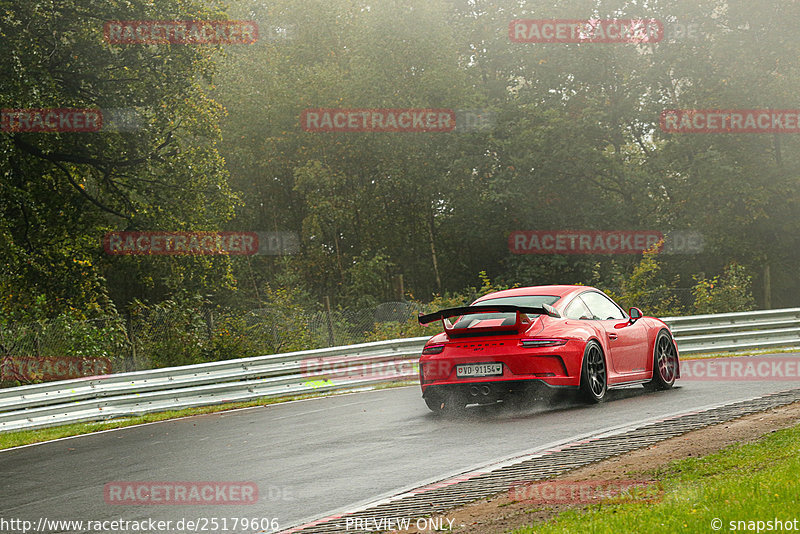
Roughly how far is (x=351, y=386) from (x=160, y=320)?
667 centimetres

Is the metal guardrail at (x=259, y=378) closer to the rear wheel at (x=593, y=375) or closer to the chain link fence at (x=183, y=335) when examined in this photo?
the chain link fence at (x=183, y=335)

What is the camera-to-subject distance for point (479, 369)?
1066 cm

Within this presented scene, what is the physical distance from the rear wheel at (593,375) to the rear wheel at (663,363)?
1.48m

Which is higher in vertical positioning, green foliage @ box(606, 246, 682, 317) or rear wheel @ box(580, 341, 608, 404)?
green foliage @ box(606, 246, 682, 317)

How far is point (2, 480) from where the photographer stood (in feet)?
30.8

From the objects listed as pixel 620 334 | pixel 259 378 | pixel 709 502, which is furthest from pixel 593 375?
pixel 259 378

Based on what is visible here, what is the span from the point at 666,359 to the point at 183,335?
12.9m

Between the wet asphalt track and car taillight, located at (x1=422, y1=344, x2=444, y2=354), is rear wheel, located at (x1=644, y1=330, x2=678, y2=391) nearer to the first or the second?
the wet asphalt track

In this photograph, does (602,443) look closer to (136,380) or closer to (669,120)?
(136,380)

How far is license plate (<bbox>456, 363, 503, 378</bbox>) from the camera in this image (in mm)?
10568

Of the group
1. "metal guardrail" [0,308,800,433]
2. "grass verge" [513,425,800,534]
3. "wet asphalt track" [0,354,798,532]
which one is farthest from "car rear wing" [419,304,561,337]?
"metal guardrail" [0,308,800,433]

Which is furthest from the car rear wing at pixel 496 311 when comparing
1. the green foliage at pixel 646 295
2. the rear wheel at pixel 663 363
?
the green foliage at pixel 646 295

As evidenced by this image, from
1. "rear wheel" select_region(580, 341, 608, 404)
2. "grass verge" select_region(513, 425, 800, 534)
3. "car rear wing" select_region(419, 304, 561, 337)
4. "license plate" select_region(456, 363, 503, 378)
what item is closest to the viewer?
"grass verge" select_region(513, 425, 800, 534)

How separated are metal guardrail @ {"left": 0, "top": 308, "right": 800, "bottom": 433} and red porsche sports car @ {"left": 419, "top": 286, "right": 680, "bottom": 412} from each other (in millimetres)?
5338
